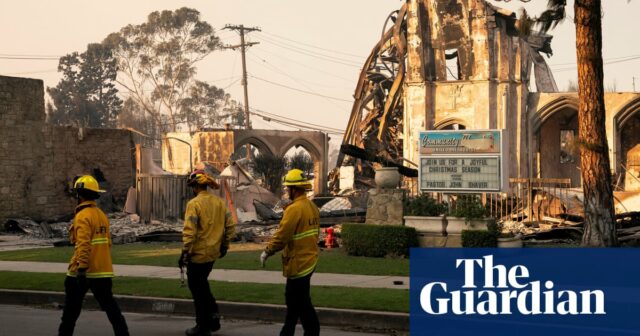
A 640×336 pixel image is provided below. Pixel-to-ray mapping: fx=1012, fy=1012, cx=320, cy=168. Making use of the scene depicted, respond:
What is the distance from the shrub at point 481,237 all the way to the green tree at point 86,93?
3556 inches

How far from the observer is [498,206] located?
31953 mm

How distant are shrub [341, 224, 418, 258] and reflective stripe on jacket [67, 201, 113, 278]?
11.0 metres

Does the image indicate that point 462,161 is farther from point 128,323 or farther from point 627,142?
point 627,142

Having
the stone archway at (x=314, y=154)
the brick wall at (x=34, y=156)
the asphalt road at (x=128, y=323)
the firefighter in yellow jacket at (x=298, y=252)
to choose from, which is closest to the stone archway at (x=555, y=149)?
the stone archway at (x=314, y=154)

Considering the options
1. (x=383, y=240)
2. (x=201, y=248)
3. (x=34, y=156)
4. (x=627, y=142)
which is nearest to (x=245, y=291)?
(x=201, y=248)

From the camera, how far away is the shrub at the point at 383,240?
20.8 m

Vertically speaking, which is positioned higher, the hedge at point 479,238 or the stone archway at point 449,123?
the stone archway at point 449,123

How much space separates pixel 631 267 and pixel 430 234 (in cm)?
479

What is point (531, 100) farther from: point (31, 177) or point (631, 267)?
point (631, 267)

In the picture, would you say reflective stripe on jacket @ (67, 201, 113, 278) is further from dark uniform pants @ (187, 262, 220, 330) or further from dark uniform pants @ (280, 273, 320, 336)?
dark uniform pants @ (280, 273, 320, 336)

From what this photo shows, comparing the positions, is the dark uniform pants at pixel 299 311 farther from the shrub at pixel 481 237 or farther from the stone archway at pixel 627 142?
the stone archway at pixel 627 142

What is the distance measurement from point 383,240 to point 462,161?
3724 mm

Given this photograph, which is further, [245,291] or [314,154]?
[314,154]

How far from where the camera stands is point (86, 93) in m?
110
